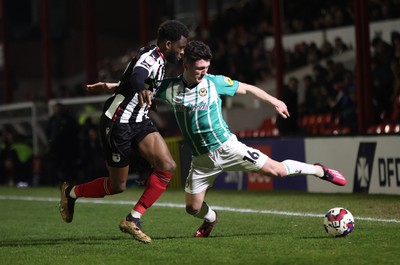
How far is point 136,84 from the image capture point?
26.5ft

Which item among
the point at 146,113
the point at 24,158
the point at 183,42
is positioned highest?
the point at 183,42

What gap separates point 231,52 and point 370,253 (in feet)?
47.1

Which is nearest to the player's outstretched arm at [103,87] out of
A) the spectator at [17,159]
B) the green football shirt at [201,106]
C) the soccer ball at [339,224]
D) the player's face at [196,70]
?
the green football shirt at [201,106]

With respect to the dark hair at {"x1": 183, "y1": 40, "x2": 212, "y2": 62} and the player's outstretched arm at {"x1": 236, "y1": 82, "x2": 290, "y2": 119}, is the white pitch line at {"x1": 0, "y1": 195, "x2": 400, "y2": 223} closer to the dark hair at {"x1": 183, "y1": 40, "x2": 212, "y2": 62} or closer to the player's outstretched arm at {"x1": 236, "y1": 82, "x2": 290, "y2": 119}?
the player's outstretched arm at {"x1": 236, "y1": 82, "x2": 290, "y2": 119}

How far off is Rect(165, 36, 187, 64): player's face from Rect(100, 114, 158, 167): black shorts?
632 mm

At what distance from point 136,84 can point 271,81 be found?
44.0 feet

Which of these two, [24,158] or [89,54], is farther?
[89,54]

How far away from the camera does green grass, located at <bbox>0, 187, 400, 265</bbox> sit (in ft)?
24.2

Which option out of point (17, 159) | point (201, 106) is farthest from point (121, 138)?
point (17, 159)

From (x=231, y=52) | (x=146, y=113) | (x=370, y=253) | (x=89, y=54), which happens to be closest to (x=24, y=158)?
(x=89, y=54)

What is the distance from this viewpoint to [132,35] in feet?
118

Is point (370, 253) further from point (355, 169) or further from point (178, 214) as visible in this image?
point (355, 169)

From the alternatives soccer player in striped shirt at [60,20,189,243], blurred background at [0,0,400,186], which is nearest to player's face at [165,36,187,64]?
soccer player in striped shirt at [60,20,189,243]

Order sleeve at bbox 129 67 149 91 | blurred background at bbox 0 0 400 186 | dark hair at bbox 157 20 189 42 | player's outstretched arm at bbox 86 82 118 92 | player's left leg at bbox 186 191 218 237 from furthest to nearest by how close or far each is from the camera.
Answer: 1. blurred background at bbox 0 0 400 186
2. player's outstretched arm at bbox 86 82 118 92
3. player's left leg at bbox 186 191 218 237
4. dark hair at bbox 157 20 189 42
5. sleeve at bbox 129 67 149 91
